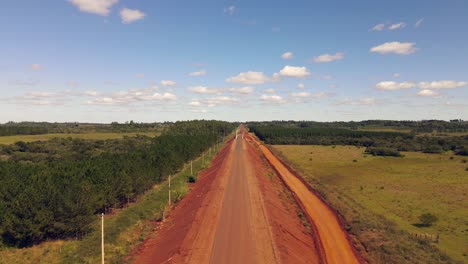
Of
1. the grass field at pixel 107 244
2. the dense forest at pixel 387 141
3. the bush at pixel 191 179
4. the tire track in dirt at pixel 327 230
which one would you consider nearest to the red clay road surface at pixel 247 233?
the tire track in dirt at pixel 327 230

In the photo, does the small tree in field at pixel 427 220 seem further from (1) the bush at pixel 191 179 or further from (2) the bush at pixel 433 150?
(2) the bush at pixel 433 150

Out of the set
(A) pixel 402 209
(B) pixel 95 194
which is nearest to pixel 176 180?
(B) pixel 95 194

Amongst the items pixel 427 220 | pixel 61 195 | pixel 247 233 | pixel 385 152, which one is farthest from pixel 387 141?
pixel 61 195

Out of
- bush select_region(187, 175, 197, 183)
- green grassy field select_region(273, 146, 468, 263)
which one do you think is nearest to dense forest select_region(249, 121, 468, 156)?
green grassy field select_region(273, 146, 468, 263)

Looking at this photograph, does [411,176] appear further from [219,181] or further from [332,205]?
[219,181]

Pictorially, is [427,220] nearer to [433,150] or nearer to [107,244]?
[107,244]
